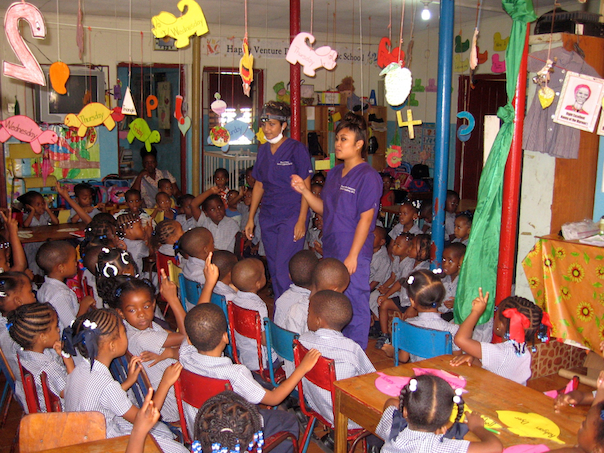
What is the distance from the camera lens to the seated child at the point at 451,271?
3.64 meters

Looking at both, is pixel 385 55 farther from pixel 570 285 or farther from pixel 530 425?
pixel 530 425

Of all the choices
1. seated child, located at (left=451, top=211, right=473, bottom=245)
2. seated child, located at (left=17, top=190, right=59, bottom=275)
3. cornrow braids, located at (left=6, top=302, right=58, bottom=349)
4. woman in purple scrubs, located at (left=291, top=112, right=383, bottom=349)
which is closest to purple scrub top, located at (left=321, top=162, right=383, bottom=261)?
woman in purple scrubs, located at (left=291, top=112, right=383, bottom=349)

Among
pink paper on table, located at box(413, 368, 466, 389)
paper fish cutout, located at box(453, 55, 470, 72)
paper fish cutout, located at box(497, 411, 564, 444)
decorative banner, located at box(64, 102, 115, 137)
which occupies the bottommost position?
paper fish cutout, located at box(497, 411, 564, 444)

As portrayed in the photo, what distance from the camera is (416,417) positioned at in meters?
1.58

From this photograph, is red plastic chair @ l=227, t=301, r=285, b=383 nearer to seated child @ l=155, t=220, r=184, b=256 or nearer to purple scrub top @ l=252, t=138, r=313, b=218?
purple scrub top @ l=252, t=138, r=313, b=218

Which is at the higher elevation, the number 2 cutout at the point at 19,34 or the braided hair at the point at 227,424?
the number 2 cutout at the point at 19,34

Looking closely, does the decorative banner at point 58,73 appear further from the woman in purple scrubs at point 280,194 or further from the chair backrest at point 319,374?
the chair backrest at point 319,374

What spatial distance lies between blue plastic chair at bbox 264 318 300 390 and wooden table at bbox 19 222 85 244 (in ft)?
8.96

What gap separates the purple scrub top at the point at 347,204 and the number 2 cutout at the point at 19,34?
1.77 meters

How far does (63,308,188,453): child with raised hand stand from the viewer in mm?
1986

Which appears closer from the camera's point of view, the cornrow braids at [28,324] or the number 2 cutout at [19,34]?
the cornrow braids at [28,324]

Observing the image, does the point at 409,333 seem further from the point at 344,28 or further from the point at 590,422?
the point at 344,28

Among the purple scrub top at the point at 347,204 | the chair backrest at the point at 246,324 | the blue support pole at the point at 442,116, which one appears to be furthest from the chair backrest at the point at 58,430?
the blue support pole at the point at 442,116

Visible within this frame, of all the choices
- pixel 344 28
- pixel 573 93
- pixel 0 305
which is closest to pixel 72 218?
pixel 0 305
